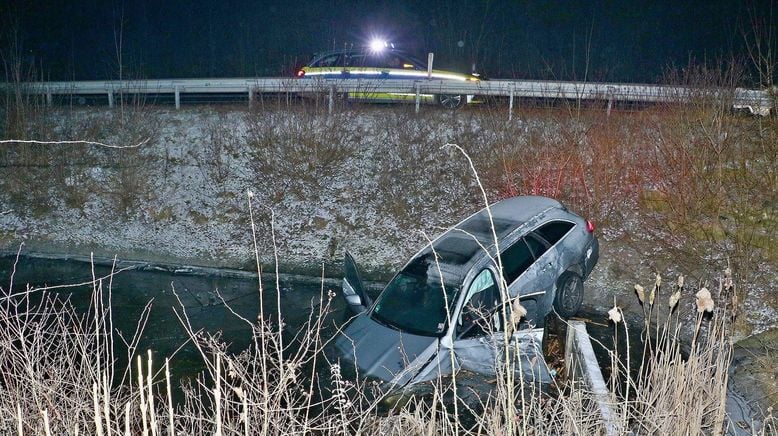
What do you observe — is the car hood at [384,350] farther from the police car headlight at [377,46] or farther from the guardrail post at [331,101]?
the police car headlight at [377,46]

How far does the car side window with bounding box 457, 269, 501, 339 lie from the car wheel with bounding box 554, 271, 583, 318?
157cm

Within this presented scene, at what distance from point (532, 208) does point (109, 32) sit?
91.4 feet

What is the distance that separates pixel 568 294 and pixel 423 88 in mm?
8204

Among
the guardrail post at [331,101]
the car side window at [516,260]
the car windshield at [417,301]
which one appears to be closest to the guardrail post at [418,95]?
the guardrail post at [331,101]

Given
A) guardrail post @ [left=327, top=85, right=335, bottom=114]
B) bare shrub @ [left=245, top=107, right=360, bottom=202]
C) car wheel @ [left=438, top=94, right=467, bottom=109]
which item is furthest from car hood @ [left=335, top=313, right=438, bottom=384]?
car wheel @ [left=438, top=94, right=467, bottom=109]

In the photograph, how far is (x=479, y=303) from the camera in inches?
308

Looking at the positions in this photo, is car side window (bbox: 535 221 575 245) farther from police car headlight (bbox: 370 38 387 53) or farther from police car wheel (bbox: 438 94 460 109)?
police car headlight (bbox: 370 38 387 53)

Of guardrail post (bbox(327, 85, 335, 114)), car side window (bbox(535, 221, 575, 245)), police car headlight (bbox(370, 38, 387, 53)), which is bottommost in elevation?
car side window (bbox(535, 221, 575, 245))

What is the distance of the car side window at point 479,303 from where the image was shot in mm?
7914

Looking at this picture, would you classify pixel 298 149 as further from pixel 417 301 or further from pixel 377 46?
pixel 417 301

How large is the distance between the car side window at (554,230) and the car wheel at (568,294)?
0.49m

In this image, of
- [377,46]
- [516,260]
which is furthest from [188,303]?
[377,46]

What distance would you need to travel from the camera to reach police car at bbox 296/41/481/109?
17.3 m

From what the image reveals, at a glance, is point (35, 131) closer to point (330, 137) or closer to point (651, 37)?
point (330, 137)
